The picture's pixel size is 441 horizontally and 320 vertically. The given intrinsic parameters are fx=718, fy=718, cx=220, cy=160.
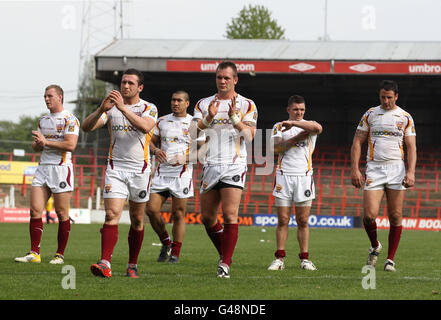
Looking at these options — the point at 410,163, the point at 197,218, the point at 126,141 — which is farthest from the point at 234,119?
the point at 197,218

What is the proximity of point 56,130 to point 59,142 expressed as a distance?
0.30 m

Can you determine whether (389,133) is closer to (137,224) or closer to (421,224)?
(137,224)

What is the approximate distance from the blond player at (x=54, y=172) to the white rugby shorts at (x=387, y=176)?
401 centimetres

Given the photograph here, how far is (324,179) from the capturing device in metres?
35.6

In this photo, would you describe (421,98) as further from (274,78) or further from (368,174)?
(368,174)

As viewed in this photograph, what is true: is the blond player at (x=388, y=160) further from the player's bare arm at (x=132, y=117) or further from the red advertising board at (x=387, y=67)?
the red advertising board at (x=387, y=67)

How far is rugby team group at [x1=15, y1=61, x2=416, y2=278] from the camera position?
7.70 meters

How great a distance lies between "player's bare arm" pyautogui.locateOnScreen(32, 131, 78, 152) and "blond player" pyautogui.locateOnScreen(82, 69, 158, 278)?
6.17 ft

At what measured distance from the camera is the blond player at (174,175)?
34.8 ft

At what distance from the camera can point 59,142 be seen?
9594 millimetres

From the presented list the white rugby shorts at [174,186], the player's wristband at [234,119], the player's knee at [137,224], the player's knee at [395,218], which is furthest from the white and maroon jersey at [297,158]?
the player's knee at [137,224]
